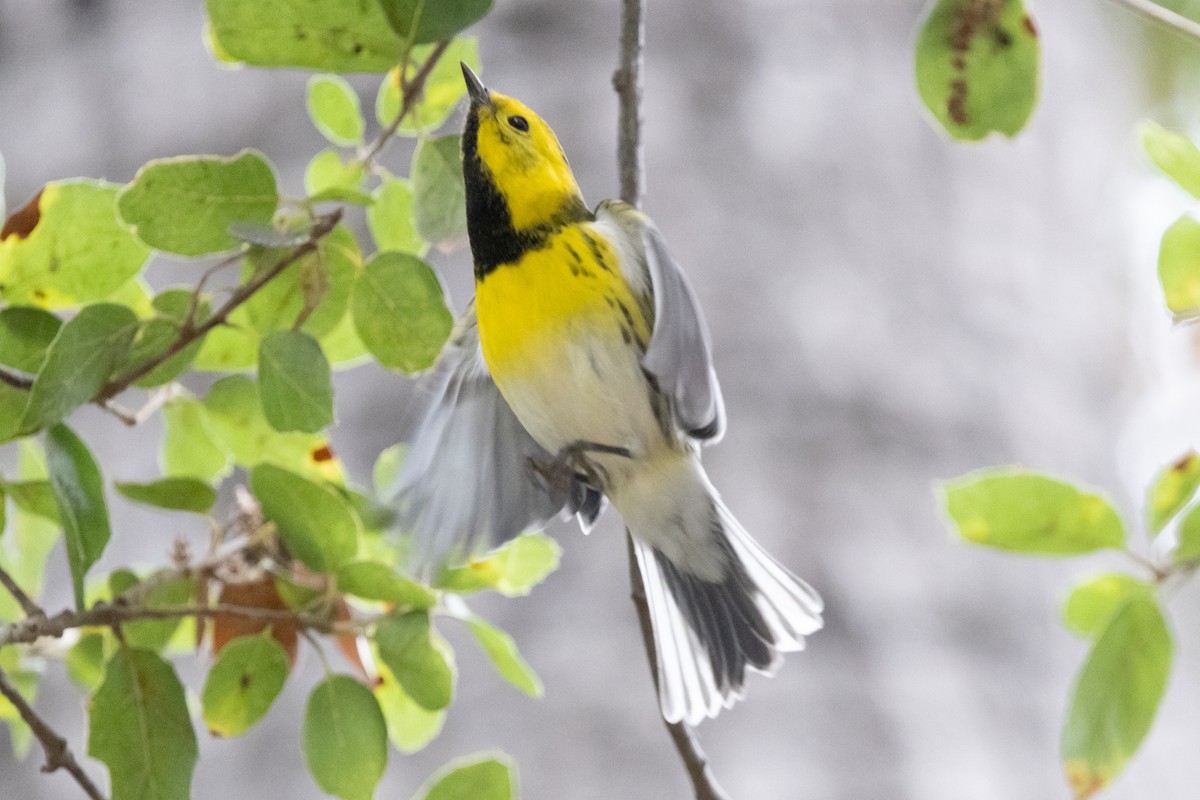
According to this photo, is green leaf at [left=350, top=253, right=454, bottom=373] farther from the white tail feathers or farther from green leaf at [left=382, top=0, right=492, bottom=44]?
the white tail feathers

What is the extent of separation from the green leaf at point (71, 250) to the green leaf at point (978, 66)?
1.37 ft

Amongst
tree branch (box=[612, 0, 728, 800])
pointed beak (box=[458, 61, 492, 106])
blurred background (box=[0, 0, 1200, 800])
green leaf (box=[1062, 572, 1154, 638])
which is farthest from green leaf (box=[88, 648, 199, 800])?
blurred background (box=[0, 0, 1200, 800])

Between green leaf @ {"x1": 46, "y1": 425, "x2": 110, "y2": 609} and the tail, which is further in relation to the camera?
the tail

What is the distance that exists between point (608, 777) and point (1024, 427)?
0.76m

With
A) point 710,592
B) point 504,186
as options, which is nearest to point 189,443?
point 504,186

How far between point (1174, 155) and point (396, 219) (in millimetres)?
409

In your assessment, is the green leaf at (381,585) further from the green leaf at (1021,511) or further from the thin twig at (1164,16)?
the thin twig at (1164,16)

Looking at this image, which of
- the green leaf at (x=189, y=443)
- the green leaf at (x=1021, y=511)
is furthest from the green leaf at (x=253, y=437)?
the green leaf at (x=1021, y=511)

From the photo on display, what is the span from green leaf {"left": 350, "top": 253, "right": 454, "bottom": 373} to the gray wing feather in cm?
11

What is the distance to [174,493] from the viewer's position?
2.05 feet

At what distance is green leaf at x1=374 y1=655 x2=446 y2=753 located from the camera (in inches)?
27.0

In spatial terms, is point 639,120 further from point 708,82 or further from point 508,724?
point 708,82

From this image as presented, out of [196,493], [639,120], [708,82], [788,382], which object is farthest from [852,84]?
[196,493]

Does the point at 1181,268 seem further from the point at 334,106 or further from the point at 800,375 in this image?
the point at 800,375
